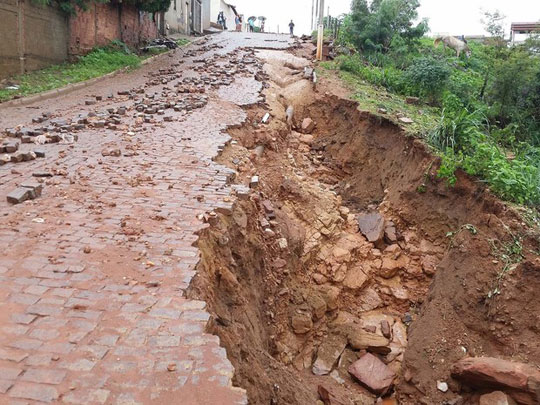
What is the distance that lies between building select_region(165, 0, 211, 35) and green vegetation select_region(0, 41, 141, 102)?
7.44 m

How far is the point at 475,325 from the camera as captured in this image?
207 inches

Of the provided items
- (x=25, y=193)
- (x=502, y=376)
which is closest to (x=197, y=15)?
(x=25, y=193)

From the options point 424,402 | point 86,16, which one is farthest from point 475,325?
point 86,16

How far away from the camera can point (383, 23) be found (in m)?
13.9

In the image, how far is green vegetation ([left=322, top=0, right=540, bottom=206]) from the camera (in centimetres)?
644

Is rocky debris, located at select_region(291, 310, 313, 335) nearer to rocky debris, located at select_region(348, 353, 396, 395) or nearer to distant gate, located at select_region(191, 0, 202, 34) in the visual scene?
rocky debris, located at select_region(348, 353, 396, 395)

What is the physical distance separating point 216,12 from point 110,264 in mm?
33104

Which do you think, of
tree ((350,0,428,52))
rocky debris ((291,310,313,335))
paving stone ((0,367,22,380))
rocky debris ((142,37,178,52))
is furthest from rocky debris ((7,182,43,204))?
rocky debris ((142,37,178,52))

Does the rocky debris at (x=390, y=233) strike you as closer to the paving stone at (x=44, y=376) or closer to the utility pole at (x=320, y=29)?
the paving stone at (x=44, y=376)

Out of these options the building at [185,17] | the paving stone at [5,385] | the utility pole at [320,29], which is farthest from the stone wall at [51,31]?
the paving stone at [5,385]

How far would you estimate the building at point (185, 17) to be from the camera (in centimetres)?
2233

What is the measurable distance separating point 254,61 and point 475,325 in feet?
35.8

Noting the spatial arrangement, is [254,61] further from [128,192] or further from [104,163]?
[128,192]

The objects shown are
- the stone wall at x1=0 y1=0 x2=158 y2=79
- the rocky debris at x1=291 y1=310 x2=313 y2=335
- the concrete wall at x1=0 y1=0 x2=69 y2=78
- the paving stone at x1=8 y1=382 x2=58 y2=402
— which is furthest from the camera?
the stone wall at x1=0 y1=0 x2=158 y2=79
